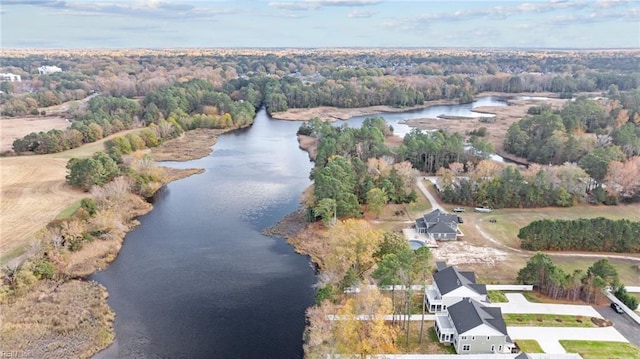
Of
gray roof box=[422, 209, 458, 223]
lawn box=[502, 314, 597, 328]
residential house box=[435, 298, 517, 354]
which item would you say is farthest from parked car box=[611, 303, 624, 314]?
gray roof box=[422, 209, 458, 223]

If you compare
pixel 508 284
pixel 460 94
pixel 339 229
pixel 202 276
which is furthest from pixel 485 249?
pixel 460 94

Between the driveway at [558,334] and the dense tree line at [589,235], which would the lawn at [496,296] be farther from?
the dense tree line at [589,235]

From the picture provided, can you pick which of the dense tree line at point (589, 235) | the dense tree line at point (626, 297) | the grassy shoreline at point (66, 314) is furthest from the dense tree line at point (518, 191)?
the grassy shoreline at point (66, 314)

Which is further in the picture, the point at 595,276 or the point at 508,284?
the point at 508,284

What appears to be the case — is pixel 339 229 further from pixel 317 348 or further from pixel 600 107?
pixel 600 107

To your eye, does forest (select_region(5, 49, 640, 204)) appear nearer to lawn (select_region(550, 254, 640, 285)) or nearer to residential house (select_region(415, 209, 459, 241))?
residential house (select_region(415, 209, 459, 241))

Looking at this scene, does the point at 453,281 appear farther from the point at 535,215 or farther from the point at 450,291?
the point at 535,215
